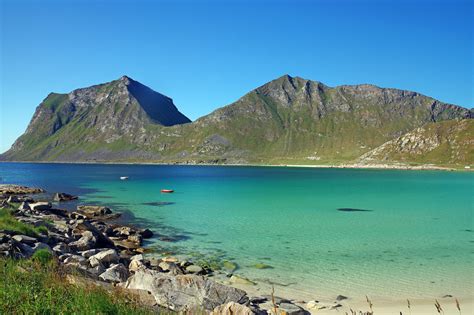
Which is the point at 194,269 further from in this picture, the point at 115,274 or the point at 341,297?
the point at 341,297

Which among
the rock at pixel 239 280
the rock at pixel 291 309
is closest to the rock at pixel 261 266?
the rock at pixel 239 280

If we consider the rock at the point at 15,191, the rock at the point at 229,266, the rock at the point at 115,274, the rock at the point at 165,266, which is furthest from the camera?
the rock at the point at 15,191

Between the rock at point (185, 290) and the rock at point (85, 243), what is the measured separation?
1282 centimetres

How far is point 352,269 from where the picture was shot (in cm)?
2528

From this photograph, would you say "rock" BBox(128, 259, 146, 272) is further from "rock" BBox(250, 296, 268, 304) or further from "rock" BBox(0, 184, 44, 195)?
"rock" BBox(0, 184, 44, 195)

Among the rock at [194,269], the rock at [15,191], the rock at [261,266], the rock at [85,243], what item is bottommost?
the rock at [261,266]

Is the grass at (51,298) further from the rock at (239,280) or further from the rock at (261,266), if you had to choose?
the rock at (261,266)

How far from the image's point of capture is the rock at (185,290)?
1492 cm

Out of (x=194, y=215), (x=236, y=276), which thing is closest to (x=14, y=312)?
(x=236, y=276)

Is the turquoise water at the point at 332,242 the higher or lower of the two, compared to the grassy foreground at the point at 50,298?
lower

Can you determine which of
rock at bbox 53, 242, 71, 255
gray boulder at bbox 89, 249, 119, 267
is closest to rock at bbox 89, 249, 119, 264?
gray boulder at bbox 89, 249, 119, 267

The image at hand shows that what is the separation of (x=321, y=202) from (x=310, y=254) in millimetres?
40525

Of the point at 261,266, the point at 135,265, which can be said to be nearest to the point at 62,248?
the point at 135,265

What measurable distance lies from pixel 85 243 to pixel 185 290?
16.0 m
